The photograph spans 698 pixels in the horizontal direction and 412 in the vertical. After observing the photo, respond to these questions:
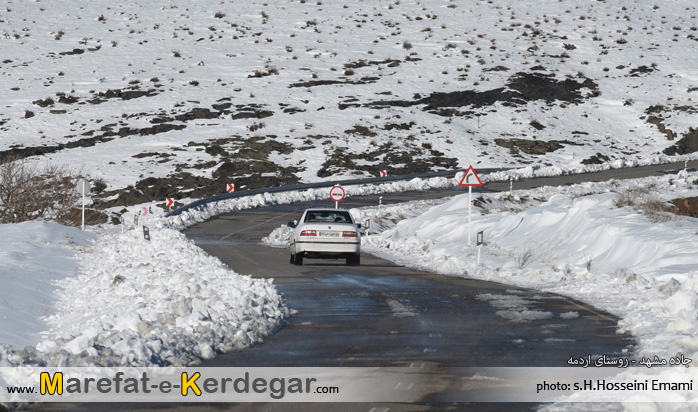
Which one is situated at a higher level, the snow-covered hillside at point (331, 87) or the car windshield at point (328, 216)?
the snow-covered hillside at point (331, 87)

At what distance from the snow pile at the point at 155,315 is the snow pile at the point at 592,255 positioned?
3941mm

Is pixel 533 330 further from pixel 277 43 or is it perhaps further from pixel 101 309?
pixel 277 43

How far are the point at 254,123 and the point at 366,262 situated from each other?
45.2 m

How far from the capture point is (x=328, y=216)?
23.5 metres

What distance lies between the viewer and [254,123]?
222ft

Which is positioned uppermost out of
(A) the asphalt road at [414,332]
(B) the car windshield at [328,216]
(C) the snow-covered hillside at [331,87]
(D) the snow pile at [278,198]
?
(C) the snow-covered hillside at [331,87]

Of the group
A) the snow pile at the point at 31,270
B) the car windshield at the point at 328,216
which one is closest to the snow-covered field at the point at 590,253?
the car windshield at the point at 328,216

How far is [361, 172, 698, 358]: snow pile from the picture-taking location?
38.8 feet

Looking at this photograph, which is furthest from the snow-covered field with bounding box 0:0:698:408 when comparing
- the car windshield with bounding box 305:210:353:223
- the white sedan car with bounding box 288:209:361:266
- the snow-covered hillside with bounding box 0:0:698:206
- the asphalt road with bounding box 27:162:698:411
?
the car windshield with bounding box 305:210:353:223

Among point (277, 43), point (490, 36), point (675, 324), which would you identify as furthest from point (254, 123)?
point (675, 324)

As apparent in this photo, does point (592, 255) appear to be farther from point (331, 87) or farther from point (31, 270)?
point (331, 87)

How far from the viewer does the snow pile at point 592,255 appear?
1181cm

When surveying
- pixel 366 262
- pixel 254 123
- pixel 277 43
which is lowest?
pixel 366 262

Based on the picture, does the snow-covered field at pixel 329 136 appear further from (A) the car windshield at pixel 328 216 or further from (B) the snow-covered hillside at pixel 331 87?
(A) the car windshield at pixel 328 216
